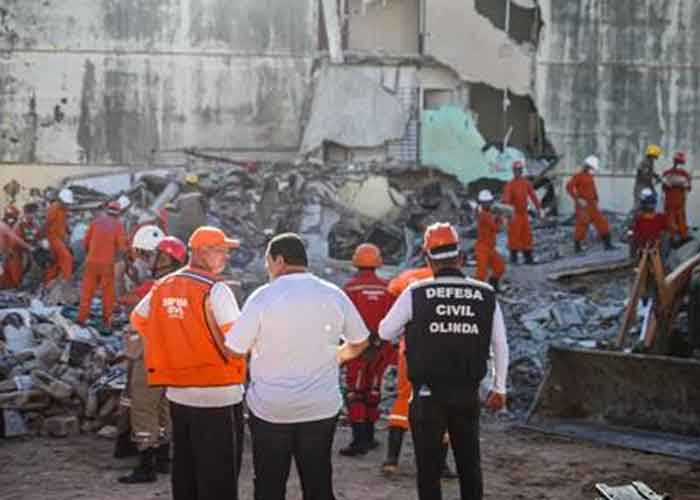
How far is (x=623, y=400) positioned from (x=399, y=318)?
421cm

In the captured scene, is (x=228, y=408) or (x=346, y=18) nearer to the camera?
(x=228, y=408)

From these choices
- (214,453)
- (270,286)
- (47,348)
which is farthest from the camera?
(47,348)

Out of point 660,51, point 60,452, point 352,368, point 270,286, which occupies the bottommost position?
point 60,452

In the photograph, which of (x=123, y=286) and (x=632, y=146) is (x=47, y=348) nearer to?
(x=123, y=286)

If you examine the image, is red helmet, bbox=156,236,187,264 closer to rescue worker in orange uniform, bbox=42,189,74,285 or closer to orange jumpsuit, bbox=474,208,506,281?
orange jumpsuit, bbox=474,208,506,281

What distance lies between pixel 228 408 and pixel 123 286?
27.9 feet

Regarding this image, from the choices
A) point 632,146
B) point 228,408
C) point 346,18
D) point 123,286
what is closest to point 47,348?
point 123,286

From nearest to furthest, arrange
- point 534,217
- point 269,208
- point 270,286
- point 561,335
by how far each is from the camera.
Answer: point 270,286
point 561,335
point 269,208
point 534,217

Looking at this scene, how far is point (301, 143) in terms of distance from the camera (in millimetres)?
23625

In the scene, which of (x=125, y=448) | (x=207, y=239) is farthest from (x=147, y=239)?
(x=207, y=239)

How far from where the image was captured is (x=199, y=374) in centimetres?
562

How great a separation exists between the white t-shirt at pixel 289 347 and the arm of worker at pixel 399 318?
73 cm

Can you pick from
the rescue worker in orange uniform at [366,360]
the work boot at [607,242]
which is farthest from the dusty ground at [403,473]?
the work boot at [607,242]

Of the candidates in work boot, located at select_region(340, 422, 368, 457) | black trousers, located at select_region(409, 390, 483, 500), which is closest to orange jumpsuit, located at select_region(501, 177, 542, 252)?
work boot, located at select_region(340, 422, 368, 457)
